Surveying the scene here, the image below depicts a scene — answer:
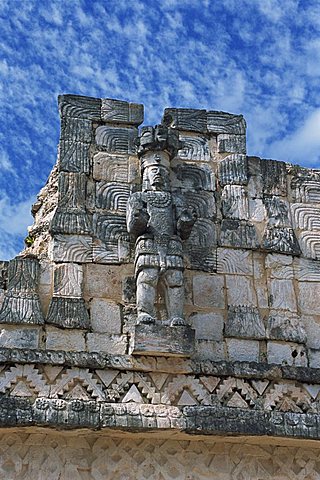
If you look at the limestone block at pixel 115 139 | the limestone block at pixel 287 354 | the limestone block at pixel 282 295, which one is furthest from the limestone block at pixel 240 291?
the limestone block at pixel 115 139

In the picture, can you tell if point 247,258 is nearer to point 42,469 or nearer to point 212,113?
point 212,113

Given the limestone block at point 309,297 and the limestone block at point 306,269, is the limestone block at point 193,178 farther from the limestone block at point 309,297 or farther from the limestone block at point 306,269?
the limestone block at point 309,297

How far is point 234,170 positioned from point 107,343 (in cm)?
261

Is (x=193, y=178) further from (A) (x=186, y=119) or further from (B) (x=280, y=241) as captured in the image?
(B) (x=280, y=241)

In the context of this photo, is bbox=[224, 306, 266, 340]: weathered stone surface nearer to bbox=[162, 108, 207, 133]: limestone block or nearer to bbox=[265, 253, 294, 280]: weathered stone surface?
bbox=[265, 253, 294, 280]: weathered stone surface

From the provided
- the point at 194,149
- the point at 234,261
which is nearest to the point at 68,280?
the point at 234,261

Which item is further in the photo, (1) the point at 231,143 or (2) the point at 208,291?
(1) the point at 231,143

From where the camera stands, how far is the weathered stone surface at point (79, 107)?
9.47m

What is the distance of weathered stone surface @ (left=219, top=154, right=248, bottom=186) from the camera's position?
378 inches

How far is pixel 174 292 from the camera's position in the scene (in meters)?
8.44

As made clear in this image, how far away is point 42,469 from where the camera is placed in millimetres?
7836

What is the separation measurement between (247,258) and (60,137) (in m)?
2.45

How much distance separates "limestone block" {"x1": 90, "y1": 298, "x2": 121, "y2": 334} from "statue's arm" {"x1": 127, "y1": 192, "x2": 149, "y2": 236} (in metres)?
0.79

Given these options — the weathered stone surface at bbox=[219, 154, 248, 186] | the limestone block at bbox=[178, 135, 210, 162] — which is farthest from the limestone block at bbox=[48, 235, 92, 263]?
the weathered stone surface at bbox=[219, 154, 248, 186]
